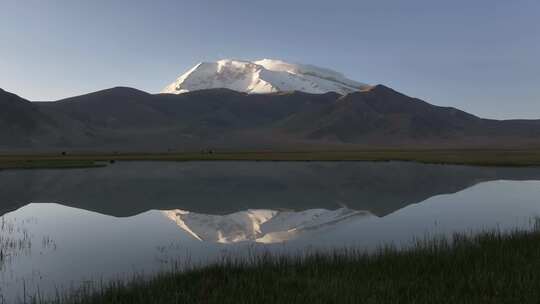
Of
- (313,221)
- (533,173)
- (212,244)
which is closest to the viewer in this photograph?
(212,244)

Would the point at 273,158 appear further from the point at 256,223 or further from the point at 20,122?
the point at 20,122

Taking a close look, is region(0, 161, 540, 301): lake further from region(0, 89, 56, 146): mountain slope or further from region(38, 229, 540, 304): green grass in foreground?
region(0, 89, 56, 146): mountain slope

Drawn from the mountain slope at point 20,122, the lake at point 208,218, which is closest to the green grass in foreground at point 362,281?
the lake at point 208,218

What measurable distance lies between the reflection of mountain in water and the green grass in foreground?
13.8m

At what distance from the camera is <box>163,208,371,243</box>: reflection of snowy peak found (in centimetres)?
1938

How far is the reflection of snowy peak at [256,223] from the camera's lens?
63.6 ft

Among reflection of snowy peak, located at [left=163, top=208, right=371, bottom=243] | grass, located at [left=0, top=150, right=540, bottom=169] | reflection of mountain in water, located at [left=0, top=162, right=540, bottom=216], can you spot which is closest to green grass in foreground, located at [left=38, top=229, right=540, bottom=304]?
reflection of snowy peak, located at [left=163, top=208, right=371, bottom=243]

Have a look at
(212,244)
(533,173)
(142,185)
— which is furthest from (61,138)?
(212,244)

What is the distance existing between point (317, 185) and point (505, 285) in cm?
3038

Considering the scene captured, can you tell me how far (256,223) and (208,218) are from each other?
114 inches

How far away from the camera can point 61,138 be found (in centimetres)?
17325

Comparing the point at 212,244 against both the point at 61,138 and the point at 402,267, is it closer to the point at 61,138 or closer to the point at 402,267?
the point at 402,267

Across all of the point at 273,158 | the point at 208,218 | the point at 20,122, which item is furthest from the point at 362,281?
the point at 20,122

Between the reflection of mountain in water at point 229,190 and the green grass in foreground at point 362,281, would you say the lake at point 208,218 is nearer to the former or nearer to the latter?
the reflection of mountain in water at point 229,190
